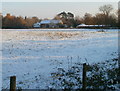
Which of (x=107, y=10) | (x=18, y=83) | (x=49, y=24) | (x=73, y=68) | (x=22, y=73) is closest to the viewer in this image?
(x=18, y=83)

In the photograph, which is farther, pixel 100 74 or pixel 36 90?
pixel 100 74

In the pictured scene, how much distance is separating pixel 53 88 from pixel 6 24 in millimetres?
97182

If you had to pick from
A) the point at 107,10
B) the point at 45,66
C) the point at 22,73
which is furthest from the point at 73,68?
the point at 107,10

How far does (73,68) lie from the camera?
9.91 m

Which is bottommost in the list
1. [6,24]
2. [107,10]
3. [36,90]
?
[36,90]

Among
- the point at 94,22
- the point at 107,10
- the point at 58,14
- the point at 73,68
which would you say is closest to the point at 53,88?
the point at 73,68

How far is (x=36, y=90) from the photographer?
682 centimetres

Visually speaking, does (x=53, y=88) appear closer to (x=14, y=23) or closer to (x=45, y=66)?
(x=45, y=66)

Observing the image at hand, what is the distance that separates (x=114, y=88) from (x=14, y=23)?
97244mm

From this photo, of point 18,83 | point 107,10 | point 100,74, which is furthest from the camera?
point 107,10

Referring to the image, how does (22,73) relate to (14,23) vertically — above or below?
below

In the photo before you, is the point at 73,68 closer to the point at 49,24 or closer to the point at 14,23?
the point at 14,23

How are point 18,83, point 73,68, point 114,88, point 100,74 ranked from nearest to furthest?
point 114,88 < point 18,83 < point 100,74 < point 73,68

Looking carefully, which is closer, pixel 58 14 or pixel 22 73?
pixel 22 73
